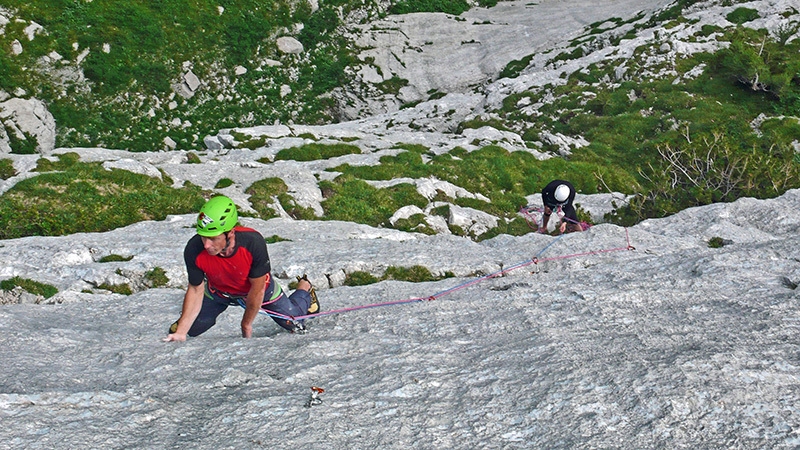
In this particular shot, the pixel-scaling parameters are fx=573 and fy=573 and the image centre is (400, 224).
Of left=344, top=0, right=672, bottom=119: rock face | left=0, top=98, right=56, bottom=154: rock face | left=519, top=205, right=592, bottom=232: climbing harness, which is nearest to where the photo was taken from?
left=519, top=205, right=592, bottom=232: climbing harness

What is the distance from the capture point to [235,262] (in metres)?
9.92

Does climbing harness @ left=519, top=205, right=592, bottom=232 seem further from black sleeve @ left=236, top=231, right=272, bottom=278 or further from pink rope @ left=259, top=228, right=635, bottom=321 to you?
black sleeve @ left=236, top=231, right=272, bottom=278

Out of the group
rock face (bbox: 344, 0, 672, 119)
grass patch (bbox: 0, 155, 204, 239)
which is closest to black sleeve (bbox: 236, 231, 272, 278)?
grass patch (bbox: 0, 155, 204, 239)

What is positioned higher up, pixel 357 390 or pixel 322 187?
pixel 357 390

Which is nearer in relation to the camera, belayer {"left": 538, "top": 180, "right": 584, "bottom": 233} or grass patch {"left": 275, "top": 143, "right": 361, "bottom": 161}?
belayer {"left": 538, "top": 180, "right": 584, "bottom": 233}

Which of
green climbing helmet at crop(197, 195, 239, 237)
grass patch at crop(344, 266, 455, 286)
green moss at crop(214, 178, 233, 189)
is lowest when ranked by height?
grass patch at crop(344, 266, 455, 286)

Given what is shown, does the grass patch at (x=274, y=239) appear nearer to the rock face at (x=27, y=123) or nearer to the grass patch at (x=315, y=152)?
the grass patch at (x=315, y=152)

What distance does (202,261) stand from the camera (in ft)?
33.0

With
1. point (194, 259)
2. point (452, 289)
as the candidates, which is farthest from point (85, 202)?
point (452, 289)

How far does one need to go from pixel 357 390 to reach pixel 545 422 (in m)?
2.68

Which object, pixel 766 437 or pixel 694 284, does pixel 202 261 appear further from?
pixel 694 284

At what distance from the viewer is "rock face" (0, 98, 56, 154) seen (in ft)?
150

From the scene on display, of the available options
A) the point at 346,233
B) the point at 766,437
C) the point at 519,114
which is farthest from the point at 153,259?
the point at 519,114

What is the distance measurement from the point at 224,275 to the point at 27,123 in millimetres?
46168
